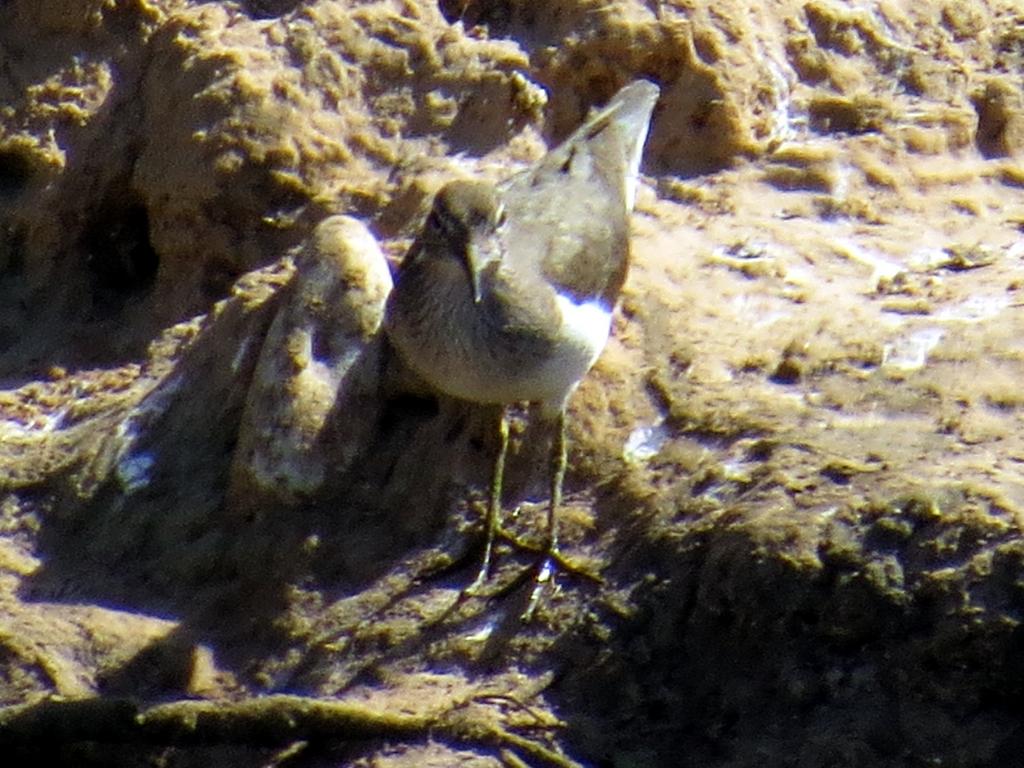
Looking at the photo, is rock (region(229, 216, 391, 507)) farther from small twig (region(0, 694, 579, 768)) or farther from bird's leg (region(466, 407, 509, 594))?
small twig (region(0, 694, 579, 768))

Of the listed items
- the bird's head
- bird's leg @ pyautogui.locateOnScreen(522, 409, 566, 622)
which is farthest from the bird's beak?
bird's leg @ pyautogui.locateOnScreen(522, 409, 566, 622)

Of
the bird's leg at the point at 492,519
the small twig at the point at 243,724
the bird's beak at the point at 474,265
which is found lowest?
the small twig at the point at 243,724

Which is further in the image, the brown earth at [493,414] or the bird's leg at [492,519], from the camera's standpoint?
the bird's leg at [492,519]

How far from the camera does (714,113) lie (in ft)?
25.0

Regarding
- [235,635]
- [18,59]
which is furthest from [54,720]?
[18,59]

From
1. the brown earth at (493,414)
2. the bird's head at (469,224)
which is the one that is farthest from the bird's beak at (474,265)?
the brown earth at (493,414)

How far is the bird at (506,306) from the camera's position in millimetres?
6168

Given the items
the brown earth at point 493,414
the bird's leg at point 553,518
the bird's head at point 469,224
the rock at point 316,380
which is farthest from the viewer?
the rock at point 316,380

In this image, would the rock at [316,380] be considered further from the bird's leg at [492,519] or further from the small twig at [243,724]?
the small twig at [243,724]

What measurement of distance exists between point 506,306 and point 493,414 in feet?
1.66

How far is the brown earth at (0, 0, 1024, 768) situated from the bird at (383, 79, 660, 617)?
23cm

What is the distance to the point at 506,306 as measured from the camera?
244 inches

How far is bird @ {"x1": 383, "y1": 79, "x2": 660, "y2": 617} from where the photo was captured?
6168mm

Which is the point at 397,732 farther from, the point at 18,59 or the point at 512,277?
the point at 18,59
